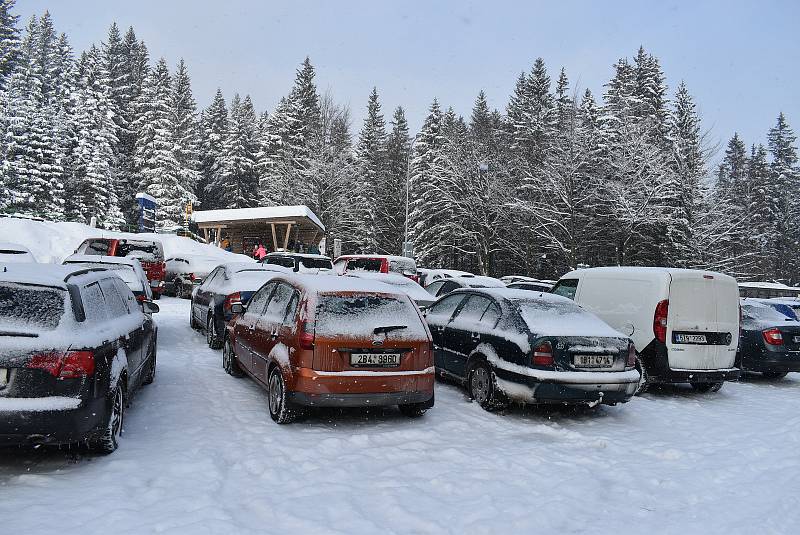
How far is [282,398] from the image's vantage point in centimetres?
598

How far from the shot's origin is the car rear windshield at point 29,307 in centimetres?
423

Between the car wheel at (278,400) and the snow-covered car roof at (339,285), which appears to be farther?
the snow-covered car roof at (339,285)

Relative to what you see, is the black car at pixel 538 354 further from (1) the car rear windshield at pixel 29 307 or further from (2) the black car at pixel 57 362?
(1) the car rear windshield at pixel 29 307

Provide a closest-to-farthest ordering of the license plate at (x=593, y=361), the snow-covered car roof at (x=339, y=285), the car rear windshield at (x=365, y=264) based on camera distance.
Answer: the snow-covered car roof at (x=339, y=285) < the license plate at (x=593, y=361) < the car rear windshield at (x=365, y=264)

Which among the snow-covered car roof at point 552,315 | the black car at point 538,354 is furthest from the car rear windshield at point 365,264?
the black car at point 538,354

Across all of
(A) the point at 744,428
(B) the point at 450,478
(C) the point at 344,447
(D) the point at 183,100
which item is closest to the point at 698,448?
(A) the point at 744,428

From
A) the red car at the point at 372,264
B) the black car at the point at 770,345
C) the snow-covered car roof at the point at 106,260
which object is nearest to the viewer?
the black car at the point at 770,345

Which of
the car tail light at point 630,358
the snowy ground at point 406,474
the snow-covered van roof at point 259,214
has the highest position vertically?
the snow-covered van roof at point 259,214

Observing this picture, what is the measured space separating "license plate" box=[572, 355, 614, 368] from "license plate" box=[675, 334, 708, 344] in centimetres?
199

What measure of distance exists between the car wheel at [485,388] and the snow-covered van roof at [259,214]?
81.6 ft

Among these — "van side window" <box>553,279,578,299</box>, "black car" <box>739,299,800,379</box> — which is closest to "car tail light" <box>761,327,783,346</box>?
"black car" <box>739,299,800,379</box>

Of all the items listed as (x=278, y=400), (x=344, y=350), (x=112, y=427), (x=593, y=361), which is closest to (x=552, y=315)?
(x=593, y=361)

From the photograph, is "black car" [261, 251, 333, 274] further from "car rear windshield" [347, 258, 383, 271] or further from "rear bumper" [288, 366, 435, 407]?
"rear bumper" [288, 366, 435, 407]

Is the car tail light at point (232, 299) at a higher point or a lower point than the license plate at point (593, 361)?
higher
